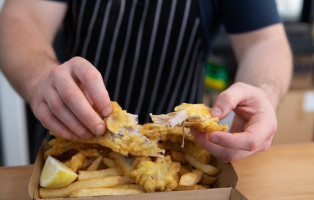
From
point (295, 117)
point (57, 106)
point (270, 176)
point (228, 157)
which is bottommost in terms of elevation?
point (295, 117)

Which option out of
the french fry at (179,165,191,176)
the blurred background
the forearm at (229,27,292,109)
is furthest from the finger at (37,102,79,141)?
the blurred background

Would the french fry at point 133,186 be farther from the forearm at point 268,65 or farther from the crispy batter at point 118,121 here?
the forearm at point 268,65

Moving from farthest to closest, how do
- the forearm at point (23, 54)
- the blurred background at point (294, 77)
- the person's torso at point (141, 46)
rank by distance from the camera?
the blurred background at point (294, 77)
the person's torso at point (141, 46)
the forearm at point (23, 54)

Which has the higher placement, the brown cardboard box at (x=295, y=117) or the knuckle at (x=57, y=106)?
the knuckle at (x=57, y=106)

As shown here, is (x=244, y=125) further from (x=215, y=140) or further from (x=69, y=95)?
(x=69, y=95)

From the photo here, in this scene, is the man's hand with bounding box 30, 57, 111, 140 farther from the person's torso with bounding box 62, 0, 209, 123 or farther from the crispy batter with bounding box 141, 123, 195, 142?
the person's torso with bounding box 62, 0, 209, 123

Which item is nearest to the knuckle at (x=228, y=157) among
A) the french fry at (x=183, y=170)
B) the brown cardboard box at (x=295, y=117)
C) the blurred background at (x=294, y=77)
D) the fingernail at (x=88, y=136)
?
the french fry at (x=183, y=170)

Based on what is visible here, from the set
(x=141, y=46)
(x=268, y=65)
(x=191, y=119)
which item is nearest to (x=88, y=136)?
(x=191, y=119)
